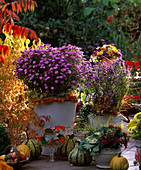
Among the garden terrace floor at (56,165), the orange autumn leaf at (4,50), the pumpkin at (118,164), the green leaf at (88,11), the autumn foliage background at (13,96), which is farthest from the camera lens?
the green leaf at (88,11)

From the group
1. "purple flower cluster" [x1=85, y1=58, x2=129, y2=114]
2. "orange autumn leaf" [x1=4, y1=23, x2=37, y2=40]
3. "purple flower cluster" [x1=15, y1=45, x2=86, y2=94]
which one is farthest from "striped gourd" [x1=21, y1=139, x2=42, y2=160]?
"orange autumn leaf" [x1=4, y1=23, x2=37, y2=40]

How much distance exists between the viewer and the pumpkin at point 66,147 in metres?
4.26

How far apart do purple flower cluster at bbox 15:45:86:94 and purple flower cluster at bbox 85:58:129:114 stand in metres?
0.29

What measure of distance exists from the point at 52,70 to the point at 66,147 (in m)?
1.17

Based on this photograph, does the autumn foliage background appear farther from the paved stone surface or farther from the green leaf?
the green leaf

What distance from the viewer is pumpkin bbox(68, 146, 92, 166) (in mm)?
3867

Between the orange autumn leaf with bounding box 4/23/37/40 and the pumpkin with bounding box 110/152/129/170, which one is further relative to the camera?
the orange autumn leaf with bounding box 4/23/37/40

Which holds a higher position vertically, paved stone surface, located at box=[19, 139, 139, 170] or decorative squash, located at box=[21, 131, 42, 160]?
decorative squash, located at box=[21, 131, 42, 160]

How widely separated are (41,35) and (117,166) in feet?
19.9

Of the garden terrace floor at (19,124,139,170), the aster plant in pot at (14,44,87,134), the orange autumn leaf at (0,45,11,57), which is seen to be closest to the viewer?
the garden terrace floor at (19,124,139,170)

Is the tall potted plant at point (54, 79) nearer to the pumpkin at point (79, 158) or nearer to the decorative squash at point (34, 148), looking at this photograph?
the decorative squash at point (34, 148)

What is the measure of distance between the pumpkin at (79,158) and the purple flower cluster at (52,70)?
1.12 metres

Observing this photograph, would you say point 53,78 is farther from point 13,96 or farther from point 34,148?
point 13,96

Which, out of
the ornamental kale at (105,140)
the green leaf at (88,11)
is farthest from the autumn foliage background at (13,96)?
the green leaf at (88,11)
